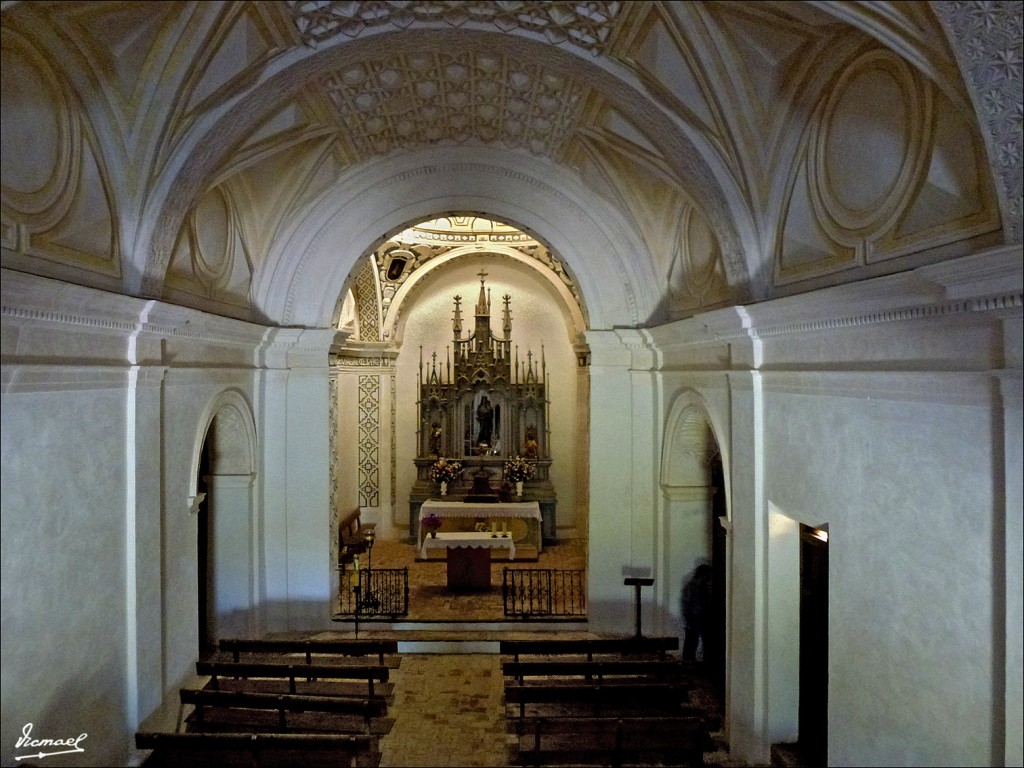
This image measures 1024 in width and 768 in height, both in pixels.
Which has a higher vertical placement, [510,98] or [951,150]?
[510,98]

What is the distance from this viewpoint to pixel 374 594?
441 inches

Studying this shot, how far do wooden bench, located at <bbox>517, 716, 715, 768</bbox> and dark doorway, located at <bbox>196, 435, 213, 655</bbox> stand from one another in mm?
5346

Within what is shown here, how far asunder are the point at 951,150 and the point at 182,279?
7.15m

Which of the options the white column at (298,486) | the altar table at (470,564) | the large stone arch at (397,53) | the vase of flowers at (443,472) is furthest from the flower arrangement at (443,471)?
the large stone arch at (397,53)

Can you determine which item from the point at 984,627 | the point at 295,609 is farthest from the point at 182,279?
the point at 984,627

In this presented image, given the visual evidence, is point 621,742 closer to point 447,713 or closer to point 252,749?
point 447,713

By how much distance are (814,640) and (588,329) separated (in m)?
5.26

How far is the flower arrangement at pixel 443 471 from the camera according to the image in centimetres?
1439

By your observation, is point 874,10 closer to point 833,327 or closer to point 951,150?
point 951,150

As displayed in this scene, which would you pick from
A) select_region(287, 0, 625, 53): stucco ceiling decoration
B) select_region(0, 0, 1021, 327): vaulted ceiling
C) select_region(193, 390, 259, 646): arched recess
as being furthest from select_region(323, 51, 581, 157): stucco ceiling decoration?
select_region(193, 390, 259, 646): arched recess

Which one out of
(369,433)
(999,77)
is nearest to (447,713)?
(999,77)

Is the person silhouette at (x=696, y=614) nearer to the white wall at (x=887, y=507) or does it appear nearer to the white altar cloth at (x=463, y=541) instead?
the white wall at (x=887, y=507)

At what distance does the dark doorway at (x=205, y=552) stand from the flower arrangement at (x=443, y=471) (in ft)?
18.2

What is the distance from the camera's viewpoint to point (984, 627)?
150 inches
